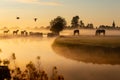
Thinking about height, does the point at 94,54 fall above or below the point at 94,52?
below

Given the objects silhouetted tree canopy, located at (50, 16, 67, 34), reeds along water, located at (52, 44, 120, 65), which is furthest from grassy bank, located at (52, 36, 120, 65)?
silhouetted tree canopy, located at (50, 16, 67, 34)

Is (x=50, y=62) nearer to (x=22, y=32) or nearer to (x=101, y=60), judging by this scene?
(x=101, y=60)

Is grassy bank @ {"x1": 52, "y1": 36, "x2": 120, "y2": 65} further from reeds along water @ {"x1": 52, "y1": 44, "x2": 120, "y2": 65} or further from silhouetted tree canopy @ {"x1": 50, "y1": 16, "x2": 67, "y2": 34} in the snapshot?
silhouetted tree canopy @ {"x1": 50, "y1": 16, "x2": 67, "y2": 34}

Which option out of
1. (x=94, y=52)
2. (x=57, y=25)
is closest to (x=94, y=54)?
(x=94, y=52)

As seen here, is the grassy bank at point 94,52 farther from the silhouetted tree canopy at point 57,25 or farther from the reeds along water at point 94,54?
the silhouetted tree canopy at point 57,25

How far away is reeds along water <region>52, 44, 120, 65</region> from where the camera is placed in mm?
62031

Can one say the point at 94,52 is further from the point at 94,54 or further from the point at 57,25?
the point at 57,25

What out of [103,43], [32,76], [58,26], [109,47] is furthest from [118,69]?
[58,26]

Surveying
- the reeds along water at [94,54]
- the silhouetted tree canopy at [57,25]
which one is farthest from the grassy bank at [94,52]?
the silhouetted tree canopy at [57,25]

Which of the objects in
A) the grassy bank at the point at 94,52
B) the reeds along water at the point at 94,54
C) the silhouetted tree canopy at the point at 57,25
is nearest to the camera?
the reeds along water at the point at 94,54

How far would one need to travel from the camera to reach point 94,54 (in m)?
65.1

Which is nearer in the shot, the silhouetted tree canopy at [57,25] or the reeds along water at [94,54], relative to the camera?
the reeds along water at [94,54]

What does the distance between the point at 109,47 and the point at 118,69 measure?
7.81 metres

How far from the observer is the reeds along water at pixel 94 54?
62031 millimetres
